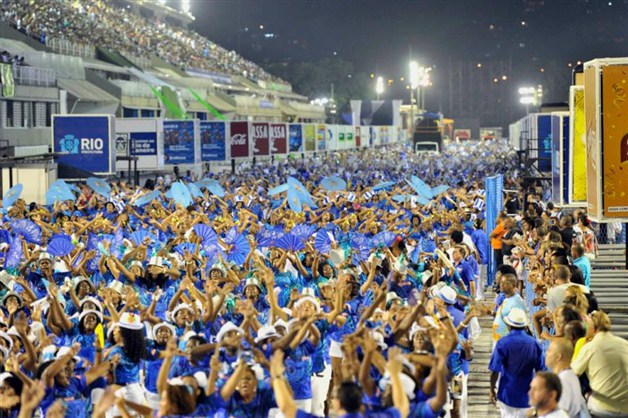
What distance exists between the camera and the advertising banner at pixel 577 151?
1608 centimetres

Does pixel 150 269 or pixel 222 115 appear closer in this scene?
pixel 150 269

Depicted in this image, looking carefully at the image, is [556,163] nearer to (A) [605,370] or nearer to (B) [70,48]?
(A) [605,370]

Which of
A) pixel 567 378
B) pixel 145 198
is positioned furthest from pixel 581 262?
pixel 145 198

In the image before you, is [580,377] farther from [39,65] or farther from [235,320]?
[39,65]

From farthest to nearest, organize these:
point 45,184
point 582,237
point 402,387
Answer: point 45,184
point 582,237
point 402,387

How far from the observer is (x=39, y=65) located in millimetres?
53438

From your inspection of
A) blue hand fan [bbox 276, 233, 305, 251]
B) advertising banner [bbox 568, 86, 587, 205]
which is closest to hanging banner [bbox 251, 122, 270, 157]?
blue hand fan [bbox 276, 233, 305, 251]

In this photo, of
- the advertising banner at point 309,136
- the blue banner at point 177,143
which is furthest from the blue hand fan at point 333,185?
the advertising banner at point 309,136

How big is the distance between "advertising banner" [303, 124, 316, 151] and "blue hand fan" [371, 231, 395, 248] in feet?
138

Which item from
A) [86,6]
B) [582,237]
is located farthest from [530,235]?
[86,6]

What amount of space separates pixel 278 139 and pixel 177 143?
13.0m

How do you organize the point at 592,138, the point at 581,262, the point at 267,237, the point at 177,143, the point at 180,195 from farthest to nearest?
the point at 177,143, the point at 180,195, the point at 267,237, the point at 581,262, the point at 592,138

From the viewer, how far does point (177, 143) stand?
134ft

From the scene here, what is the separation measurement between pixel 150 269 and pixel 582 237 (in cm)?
671
